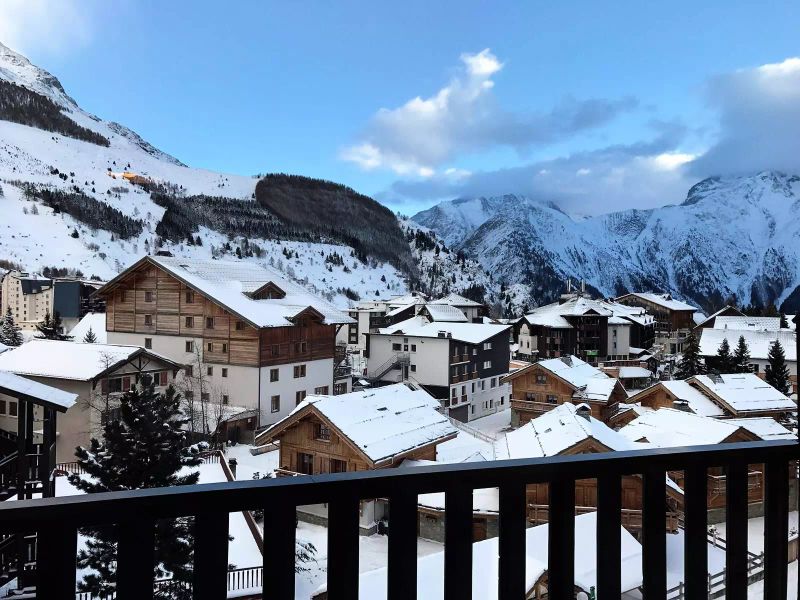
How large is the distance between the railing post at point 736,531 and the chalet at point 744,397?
17233 millimetres

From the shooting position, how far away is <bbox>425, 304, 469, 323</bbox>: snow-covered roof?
33.3m

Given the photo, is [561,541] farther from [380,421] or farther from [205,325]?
[205,325]

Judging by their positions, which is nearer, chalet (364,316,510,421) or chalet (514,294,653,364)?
chalet (364,316,510,421)

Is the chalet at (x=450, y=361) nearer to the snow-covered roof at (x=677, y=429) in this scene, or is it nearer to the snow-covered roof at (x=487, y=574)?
the snow-covered roof at (x=677, y=429)

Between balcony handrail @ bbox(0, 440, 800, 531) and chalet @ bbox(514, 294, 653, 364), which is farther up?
balcony handrail @ bbox(0, 440, 800, 531)

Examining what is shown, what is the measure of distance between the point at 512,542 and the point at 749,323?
39.2 m

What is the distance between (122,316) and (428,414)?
13.9 metres

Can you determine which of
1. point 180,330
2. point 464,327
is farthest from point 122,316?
point 464,327

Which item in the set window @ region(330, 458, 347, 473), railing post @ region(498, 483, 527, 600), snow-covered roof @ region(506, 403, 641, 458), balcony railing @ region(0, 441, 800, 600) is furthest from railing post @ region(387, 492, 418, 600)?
window @ region(330, 458, 347, 473)

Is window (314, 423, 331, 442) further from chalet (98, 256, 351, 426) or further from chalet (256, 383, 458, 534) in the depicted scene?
chalet (98, 256, 351, 426)

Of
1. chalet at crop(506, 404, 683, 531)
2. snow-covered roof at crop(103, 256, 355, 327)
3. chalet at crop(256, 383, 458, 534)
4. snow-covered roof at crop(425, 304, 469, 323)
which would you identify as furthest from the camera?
snow-covered roof at crop(425, 304, 469, 323)

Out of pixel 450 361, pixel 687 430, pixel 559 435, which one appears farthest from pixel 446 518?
pixel 450 361

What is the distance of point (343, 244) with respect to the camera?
87438mm

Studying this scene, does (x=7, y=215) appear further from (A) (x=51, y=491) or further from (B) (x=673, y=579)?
(B) (x=673, y=579)
